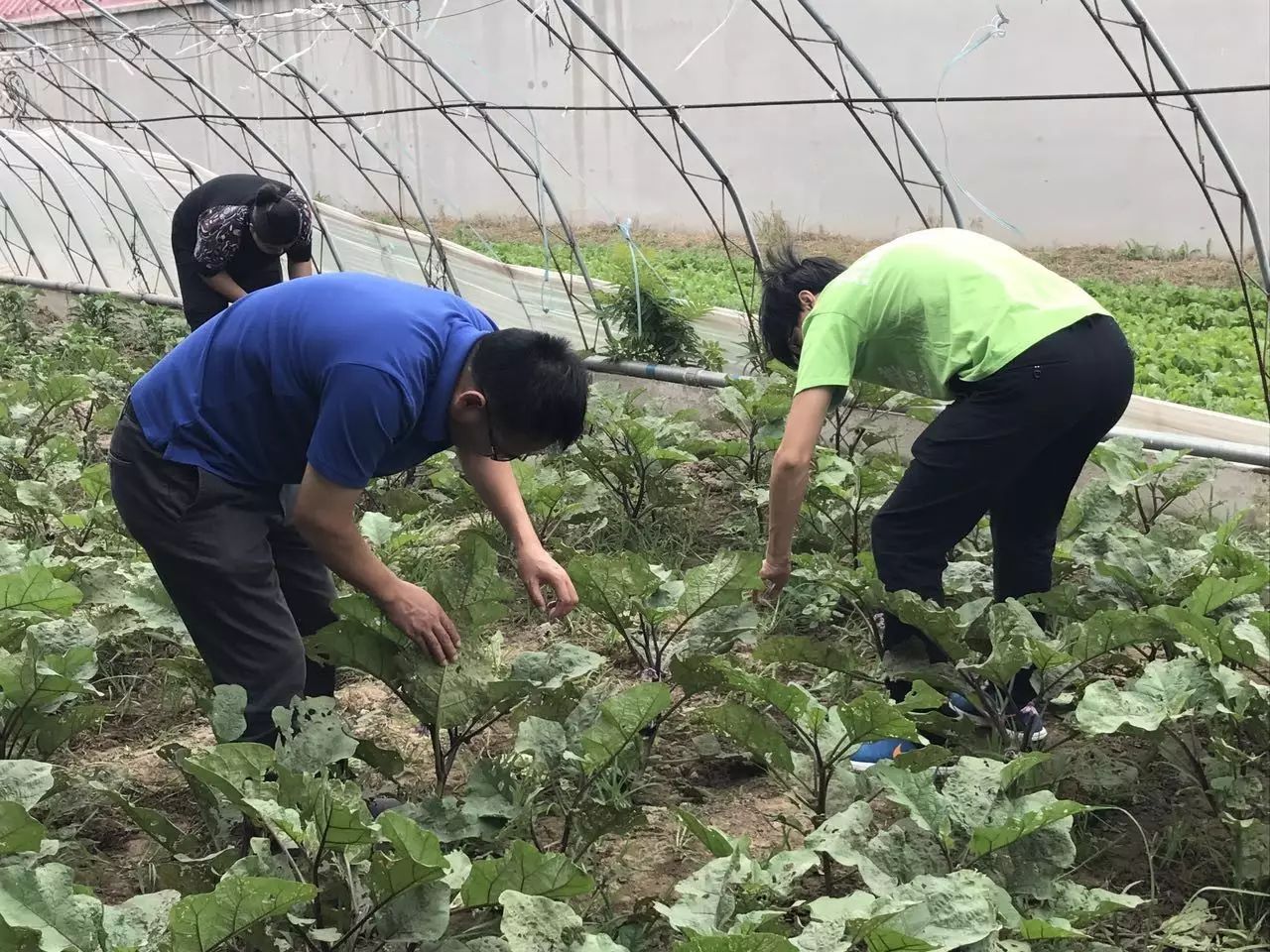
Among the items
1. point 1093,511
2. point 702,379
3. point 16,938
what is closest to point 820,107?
point 702,379

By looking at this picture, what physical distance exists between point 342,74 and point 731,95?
3.89m

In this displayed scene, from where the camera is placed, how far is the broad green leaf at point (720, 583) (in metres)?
2.46

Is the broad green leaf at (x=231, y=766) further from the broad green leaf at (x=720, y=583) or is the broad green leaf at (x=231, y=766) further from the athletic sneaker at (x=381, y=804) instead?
the broad green leaf at (x=720, y=583)

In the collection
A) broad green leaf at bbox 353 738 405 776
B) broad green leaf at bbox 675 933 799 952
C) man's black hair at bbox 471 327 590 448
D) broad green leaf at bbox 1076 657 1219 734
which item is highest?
man's black hair at bbox 471 327 590 448

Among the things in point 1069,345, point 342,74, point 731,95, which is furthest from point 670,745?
point 342,74

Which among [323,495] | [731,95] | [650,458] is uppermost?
[731,95]

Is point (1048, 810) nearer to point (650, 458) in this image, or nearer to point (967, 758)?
point (967, 758)

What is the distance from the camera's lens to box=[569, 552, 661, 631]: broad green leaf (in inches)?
95.2

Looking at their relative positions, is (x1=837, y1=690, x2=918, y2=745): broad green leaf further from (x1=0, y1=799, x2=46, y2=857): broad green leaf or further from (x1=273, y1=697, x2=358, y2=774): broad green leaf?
(x1=0, y1=799, x2=46, y2=857): broad green leaf

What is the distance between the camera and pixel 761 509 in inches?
158

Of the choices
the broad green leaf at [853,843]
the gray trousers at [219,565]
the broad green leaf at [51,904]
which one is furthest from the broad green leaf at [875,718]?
the broad green leaf at [51,904]

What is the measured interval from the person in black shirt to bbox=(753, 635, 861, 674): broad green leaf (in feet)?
8.72

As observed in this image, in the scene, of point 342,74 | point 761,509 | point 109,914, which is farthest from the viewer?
point 342,74

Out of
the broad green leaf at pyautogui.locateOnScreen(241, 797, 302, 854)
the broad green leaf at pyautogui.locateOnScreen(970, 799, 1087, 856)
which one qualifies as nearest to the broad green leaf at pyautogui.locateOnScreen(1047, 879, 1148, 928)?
the broad green leaf at pyautogui.locateOnScreen(970, 799, 1087, 856)
